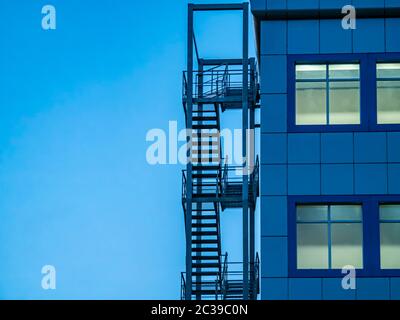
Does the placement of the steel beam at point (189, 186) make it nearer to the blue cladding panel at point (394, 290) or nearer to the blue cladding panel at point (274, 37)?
the blue cladding panel at point (274, 37)

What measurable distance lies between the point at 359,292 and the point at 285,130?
547cm

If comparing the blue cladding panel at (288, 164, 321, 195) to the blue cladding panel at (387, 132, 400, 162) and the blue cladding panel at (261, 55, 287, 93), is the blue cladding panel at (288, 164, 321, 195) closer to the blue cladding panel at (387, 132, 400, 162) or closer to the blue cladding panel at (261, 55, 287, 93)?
the blue cladding panel at (387, 132, 400, 162)

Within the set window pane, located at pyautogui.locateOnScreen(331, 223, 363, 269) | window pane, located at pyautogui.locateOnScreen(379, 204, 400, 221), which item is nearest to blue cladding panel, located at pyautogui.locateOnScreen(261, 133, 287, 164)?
window pane, located at pyautogui.locateOnScreen(331, 223, 363, 269)

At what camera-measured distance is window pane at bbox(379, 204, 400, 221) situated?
127ft

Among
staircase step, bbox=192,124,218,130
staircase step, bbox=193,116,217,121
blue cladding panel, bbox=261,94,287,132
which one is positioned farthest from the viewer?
staircase step, bbox=192,124,218,130

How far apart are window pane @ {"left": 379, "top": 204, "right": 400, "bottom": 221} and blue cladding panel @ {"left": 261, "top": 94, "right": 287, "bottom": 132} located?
12.6 ft

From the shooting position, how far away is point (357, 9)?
3994 centimetres

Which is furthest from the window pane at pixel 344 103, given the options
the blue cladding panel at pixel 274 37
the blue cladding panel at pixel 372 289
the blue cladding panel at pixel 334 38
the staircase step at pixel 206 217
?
the staircase step at pixel 206 217

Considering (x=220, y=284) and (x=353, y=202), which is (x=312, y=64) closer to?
(x=353, y=202)

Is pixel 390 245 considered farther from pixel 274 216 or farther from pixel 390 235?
pixel 274 216

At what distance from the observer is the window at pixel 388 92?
39.7 meters

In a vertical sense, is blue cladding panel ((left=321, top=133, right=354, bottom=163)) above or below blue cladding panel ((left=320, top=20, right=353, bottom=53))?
below

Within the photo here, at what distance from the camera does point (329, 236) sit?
3872cm
